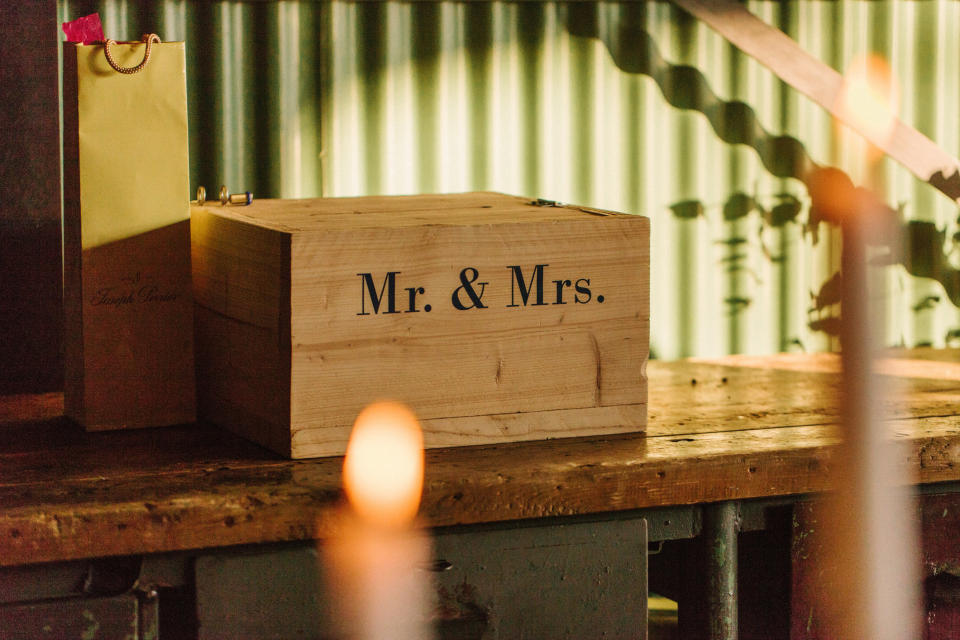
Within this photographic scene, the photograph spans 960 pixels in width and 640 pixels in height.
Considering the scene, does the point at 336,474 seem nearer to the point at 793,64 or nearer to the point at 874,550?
the point at 874,550

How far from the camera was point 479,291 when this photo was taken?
69.4 inches

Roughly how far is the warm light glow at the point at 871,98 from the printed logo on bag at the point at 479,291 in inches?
45.1

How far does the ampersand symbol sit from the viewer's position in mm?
1751

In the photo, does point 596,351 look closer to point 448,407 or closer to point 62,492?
point 448,407

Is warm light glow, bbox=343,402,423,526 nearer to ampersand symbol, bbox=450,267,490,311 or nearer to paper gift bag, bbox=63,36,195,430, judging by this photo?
ampersand symbol, bbox=450,267,490,311

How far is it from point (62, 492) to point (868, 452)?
0.95m

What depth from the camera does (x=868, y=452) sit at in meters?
1.38

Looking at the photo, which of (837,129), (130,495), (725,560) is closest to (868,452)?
(725,560)

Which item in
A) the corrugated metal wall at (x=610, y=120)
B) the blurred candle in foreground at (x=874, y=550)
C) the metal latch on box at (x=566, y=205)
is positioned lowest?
the blurred candle in foreground at (x=874, y=550)

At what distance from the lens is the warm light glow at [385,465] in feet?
→ 5.27

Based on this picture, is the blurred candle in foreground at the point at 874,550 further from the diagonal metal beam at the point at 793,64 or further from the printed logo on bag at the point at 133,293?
the printed logo on bag at the point at 133,293

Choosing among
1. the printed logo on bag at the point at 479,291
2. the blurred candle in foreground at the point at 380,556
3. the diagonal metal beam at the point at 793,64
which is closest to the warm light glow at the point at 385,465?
the blurred candle in foreground at the point at 380,556

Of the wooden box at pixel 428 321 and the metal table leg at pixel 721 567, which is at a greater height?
the wooden box at pixel 428 321

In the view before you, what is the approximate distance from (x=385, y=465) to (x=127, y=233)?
56 centimetres
